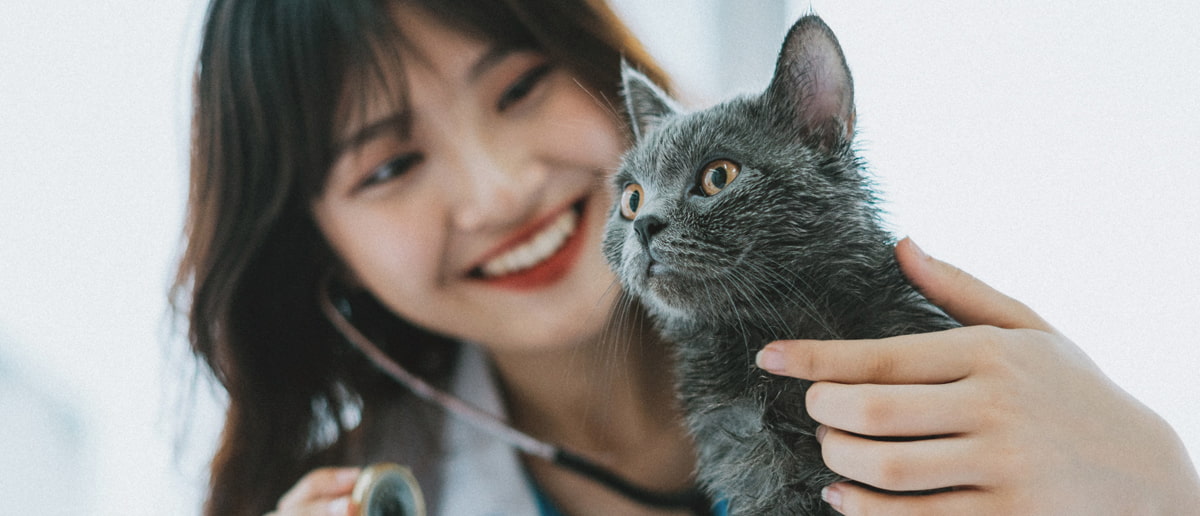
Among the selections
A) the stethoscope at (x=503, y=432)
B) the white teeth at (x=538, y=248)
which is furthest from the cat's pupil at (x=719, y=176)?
the stethoscope at (x=503, y=432)

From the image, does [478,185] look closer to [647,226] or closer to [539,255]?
[539,255]

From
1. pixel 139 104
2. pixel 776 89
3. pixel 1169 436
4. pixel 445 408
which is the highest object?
pixel 776 89

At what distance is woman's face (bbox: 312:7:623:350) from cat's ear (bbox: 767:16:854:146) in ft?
0.70

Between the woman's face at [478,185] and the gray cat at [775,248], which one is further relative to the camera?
the woman's face at [478,185]

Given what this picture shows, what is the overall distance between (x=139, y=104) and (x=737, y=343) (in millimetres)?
647

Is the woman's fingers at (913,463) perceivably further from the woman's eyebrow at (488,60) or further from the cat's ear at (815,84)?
the woman's eyebrow at (488,60)

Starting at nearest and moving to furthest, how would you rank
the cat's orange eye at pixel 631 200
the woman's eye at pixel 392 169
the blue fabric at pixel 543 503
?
the cat's orange eye at pixel 631 200 → the woman's eye at pixel 392 169 → the blue fabric at pixel 543 503

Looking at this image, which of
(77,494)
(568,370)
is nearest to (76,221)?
(77,494)

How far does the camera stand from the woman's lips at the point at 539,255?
70 cm

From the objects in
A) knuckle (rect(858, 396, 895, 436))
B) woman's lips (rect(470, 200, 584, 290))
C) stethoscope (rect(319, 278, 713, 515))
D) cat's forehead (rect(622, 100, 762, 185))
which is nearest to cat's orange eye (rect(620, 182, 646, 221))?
cat's forehead (rect(622, 100, 762, 185))

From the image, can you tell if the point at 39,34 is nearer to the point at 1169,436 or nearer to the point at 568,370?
the point at 568,370

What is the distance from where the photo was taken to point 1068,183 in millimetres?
542

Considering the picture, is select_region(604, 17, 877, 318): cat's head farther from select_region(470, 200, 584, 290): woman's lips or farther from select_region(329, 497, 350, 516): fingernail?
select_region(329, 497, 350, 516): fingernail

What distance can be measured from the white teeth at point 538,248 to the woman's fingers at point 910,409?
34cm
